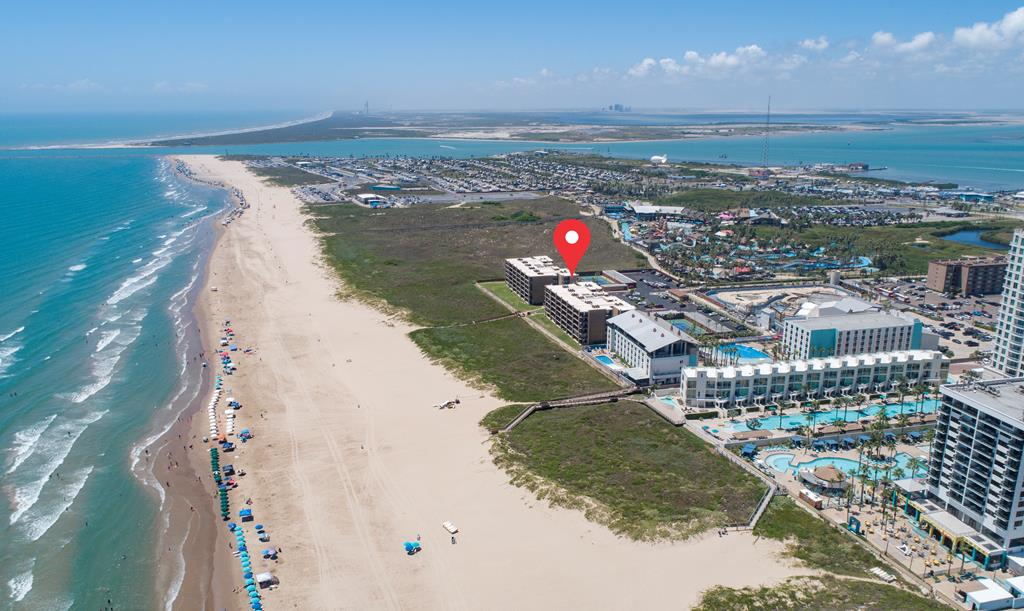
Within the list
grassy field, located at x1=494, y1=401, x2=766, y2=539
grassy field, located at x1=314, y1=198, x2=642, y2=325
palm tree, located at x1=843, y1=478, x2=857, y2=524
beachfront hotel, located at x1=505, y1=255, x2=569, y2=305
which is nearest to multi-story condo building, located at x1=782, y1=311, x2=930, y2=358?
grassy field, located at x1=494, y1=401, x2=766, y2=539

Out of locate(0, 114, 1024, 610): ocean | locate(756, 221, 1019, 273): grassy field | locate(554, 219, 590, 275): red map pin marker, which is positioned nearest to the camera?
locate(0, 114, 1024, 610): ocean

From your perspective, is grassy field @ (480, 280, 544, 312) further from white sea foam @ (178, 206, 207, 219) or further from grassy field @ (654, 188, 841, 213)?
white sea foam @ (178, 206, 207, 219)

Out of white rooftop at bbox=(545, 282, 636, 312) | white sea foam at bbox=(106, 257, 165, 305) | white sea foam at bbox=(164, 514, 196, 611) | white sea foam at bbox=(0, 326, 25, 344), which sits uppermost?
white rooftop at bbox=(545, 282, 636, 312)

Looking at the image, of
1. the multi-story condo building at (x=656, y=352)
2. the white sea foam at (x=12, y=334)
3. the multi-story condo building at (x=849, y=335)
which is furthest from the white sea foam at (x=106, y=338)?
the multi-story condo building at (x=849, y=335)

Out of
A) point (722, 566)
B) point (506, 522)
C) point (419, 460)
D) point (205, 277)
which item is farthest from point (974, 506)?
point (205, 277)

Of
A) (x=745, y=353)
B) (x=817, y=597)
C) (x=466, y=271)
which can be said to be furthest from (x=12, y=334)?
(x=817, y=597)

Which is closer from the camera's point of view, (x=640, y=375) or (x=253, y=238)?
(x=640, y=375)

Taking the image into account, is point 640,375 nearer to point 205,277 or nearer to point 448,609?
point 448,609
